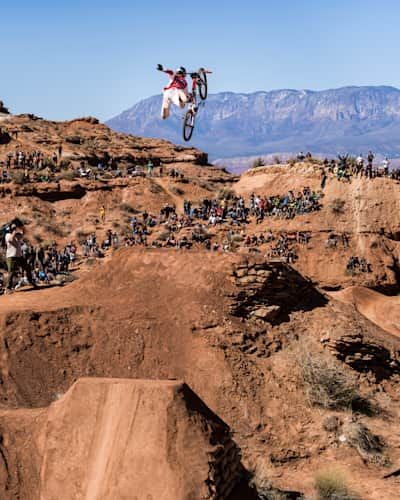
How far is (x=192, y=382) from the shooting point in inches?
590

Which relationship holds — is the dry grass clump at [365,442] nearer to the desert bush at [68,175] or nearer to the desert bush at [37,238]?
the desert bush at [37,238]

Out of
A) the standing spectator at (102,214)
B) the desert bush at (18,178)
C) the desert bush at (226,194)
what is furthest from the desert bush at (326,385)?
the desert bush at (18,178)

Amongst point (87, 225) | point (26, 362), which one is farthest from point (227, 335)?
point (87, 225)

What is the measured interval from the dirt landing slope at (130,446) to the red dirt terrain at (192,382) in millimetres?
19

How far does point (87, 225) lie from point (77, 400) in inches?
1075

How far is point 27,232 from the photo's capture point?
112 ft

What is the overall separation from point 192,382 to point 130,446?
644 centimetres

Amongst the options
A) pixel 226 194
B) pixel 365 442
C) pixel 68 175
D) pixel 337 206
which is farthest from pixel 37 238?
pixel 365 442

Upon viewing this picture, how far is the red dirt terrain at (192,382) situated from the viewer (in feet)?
28.8

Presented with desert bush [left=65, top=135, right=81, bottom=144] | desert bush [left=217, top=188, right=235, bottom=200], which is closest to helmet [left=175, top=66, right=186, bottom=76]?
desert bush [left=217, top=188, right=235, bottom=200]

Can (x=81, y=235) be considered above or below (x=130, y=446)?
below

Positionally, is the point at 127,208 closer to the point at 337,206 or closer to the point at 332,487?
the point at 337,206

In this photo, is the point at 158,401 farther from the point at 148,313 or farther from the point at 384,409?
the point at 384,409

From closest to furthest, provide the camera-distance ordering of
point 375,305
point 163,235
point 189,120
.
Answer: point 189,120 < point 375,305 < point 163,235
